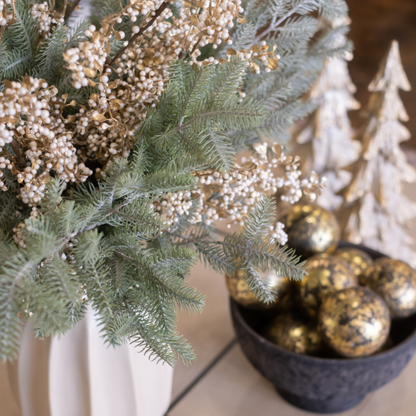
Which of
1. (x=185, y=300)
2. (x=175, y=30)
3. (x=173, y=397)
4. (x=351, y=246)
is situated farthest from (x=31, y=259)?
(x=351, y=246)

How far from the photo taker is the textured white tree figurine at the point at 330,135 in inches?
39.8

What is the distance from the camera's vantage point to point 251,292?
0.55m

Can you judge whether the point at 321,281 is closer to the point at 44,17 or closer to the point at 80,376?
the point at 80,376

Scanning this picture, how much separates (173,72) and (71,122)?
0.32ft

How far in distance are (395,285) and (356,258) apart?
0.07m

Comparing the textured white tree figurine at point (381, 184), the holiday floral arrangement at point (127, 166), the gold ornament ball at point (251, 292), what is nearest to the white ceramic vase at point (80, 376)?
the holiday floral arrangement at point (127, 166)

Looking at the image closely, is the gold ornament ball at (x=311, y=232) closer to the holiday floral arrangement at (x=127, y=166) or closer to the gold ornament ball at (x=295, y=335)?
the gold ornament ball at (x=295, y=335)

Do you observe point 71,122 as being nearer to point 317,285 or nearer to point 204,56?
point 204,56

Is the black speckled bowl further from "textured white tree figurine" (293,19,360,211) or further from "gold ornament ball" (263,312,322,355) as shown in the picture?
"textured white tree figurine" (293,19,360,211)

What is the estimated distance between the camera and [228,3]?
0.33 metres

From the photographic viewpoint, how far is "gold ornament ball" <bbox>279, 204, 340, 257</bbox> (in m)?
0.63

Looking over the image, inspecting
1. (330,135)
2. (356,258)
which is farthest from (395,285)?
(330,135)

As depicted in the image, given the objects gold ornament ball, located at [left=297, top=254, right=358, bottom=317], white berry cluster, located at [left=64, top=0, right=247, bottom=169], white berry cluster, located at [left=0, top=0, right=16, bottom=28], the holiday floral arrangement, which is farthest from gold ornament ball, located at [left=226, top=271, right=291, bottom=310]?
white berry cluster, located at [left=0, top=0, right=16, bottom=28]

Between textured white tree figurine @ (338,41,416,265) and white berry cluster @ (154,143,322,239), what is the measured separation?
560mm
